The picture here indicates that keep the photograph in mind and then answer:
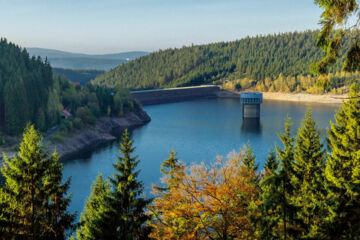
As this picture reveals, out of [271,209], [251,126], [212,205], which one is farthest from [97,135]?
[271,209]

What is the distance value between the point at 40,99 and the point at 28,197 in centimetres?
8034

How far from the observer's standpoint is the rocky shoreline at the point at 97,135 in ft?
275

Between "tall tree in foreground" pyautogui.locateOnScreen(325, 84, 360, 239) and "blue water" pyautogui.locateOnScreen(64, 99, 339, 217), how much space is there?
24251mm

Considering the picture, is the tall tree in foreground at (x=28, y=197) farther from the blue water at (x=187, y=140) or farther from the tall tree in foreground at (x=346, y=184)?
the blue water at (x=187, y=140)

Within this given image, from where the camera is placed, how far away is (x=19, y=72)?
94.0m

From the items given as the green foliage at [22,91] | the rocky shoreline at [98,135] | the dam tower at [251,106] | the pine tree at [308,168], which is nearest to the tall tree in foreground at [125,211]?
the pine tree at [308,168]

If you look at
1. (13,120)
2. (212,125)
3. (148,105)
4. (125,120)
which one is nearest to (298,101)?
(148,105)

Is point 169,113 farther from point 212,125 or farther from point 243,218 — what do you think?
point 243,218

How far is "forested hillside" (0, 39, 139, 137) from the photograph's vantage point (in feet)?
286

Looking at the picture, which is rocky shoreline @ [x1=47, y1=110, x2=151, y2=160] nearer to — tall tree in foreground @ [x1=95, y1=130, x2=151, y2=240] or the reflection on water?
the reflection on water

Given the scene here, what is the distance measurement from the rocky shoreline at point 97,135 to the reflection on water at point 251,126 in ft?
102

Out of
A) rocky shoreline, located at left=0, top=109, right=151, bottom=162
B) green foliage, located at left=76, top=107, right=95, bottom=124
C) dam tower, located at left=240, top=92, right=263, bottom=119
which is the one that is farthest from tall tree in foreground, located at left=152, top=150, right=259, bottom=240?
dam tower, located at left=240, top=92, right=263, bottom=119

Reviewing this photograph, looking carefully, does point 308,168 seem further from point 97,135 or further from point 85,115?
point 85,115

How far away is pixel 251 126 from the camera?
113 m
